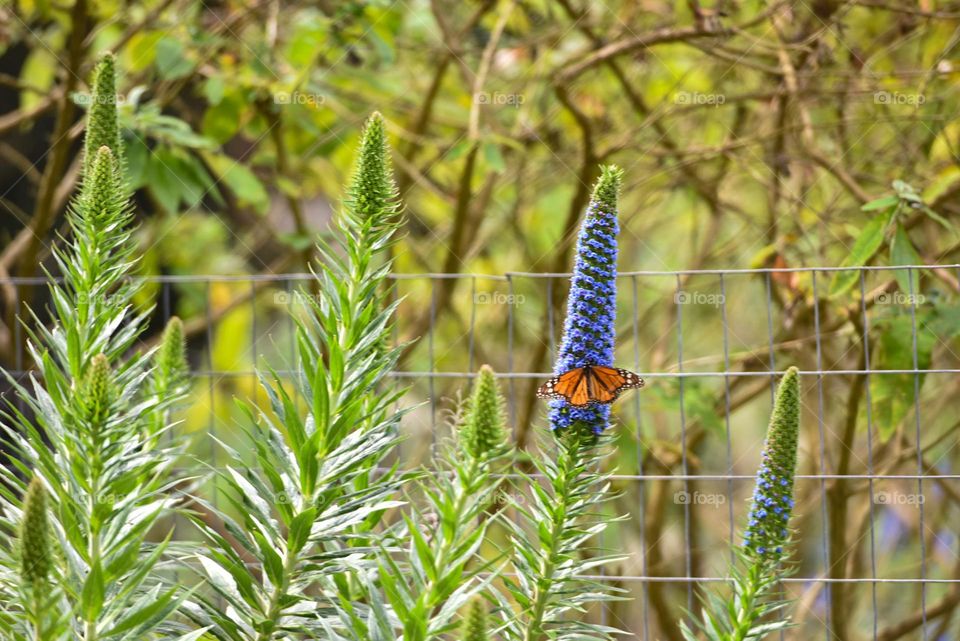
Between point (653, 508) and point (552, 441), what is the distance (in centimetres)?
176

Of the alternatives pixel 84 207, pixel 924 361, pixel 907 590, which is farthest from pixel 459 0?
pixel 907 590

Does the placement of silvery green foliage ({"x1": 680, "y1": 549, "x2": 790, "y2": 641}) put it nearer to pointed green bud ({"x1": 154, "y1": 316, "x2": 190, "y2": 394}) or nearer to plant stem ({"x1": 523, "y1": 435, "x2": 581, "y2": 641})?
plant stem ({"x1": 523, "y1": 435, "x2": 581, "y2": 641})

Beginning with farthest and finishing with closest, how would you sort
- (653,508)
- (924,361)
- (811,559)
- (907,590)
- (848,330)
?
(811,559) < (907,590) < (653,508) < (848,330) < (924,361)

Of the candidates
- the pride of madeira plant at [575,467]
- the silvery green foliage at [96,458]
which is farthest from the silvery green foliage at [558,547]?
the silvery green foliage at [96,458]

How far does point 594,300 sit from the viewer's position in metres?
1.44

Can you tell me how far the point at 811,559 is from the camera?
5125 millimetres

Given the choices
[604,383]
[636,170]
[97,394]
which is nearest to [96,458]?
[97,394]

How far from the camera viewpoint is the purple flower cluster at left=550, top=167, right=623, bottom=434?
1426 mm

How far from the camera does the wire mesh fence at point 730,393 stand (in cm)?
224

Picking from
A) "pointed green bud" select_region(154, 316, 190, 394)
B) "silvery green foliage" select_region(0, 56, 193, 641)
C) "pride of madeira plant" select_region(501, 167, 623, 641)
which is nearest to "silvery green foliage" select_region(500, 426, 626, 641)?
"pride of madeira plant" select_region(501, 167, 623, 641)

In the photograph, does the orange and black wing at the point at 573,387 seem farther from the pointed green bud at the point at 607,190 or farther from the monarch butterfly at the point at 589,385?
the pointed green bud at the point at 607,190

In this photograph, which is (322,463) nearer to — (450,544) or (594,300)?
(450,544)

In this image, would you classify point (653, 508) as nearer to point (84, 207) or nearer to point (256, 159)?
point (256, 159)

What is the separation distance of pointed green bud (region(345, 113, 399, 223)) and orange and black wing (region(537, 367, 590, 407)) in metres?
0.34
